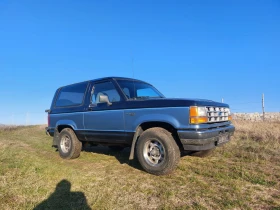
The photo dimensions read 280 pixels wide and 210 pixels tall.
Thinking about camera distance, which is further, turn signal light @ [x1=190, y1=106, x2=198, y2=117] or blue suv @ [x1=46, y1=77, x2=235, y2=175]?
blue suv @ [x1=46, y1=77, x2=235, y2=175]

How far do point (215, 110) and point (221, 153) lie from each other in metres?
1.79

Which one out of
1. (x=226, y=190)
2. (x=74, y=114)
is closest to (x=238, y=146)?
(x=226, y=190)

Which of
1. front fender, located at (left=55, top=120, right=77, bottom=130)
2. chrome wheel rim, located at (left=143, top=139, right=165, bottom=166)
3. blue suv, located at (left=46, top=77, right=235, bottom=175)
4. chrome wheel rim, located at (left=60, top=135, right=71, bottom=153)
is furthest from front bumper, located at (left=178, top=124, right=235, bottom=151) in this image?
chrome wheel rim, located at (left=60, top=135, right=71, bottom=153)

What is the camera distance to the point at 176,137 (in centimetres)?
419

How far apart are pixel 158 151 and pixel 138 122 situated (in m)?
0.69

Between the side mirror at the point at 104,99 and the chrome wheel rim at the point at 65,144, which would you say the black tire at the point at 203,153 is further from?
the chrome wheel rim at the point at 65,144

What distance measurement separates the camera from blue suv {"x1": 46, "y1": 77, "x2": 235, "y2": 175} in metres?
3.81

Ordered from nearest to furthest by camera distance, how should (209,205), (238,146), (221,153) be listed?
(209,205)
(221,153)
(238,146)

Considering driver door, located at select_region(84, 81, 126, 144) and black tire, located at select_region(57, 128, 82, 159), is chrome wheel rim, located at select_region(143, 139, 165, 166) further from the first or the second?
black tire, located at select_region(57, 128, 82, 159)

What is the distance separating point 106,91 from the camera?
5.18 meters

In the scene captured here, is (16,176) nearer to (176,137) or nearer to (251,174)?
(176,137)

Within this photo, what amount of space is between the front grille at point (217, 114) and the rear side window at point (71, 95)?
319 cm

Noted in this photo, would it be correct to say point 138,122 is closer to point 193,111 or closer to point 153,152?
point 153,152

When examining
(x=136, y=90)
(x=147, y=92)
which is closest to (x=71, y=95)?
(x=136, y=90)
